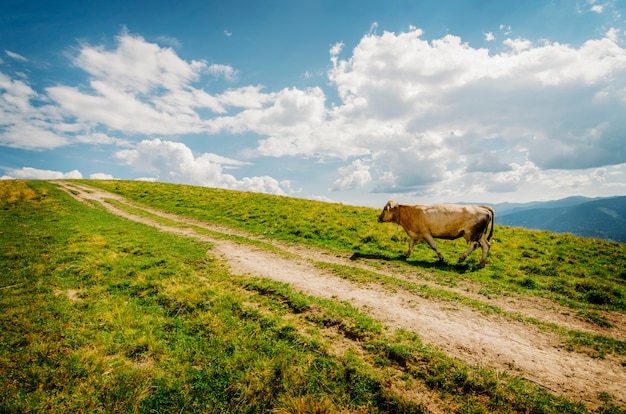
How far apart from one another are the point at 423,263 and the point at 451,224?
101 inches

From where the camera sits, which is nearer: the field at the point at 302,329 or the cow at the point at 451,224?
the field at the point at 302,329

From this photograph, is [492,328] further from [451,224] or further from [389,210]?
[389,210]

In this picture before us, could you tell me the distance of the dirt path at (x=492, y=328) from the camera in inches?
237

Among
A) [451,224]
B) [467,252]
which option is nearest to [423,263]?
[467,252]

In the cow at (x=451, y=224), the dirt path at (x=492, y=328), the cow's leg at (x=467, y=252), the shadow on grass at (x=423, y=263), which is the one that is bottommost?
the dirt path at (x=492, y=328)

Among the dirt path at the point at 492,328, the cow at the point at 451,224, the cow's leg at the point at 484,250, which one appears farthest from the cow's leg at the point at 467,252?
the dirt path at the point at 492,328

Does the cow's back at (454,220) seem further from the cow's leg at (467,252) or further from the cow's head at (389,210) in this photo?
the cow's head at (389,210)

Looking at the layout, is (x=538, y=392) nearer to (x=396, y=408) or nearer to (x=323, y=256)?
(x=396, y=408)

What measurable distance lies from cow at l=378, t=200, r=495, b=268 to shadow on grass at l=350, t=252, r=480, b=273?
366 millimetres

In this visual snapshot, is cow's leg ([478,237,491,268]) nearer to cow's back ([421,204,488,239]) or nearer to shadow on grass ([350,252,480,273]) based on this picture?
shadow on grass ([350,252,480,273])

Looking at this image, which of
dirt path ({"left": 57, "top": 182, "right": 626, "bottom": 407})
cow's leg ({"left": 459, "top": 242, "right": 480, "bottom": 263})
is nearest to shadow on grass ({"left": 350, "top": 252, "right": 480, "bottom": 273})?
cow's leg ({"left": 459, "top": 242, "right": 480, "bottom": 263})

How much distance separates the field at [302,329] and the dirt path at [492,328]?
5 centimetres

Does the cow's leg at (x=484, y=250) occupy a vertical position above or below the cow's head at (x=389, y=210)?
below

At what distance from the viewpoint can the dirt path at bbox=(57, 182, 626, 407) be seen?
6.02 m
